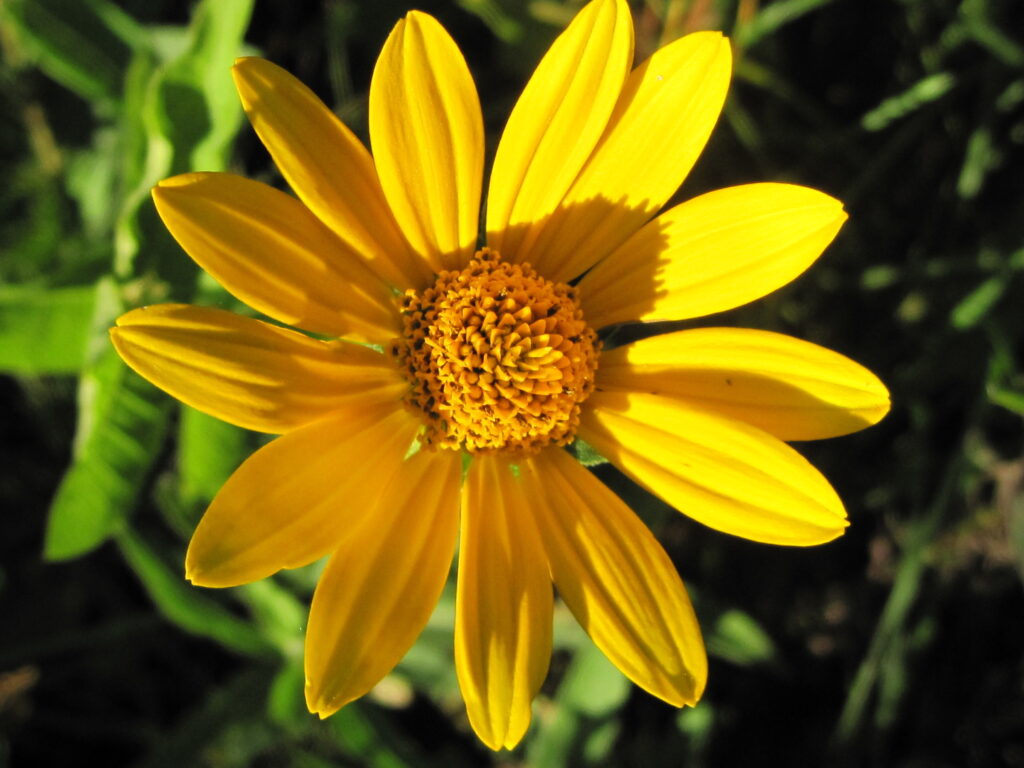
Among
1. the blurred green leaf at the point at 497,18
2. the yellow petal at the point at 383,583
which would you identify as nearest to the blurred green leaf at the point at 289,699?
the yellow petal at the point at 383,583

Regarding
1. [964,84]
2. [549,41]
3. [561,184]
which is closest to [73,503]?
[561,184]

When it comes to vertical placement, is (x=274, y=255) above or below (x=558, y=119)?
below

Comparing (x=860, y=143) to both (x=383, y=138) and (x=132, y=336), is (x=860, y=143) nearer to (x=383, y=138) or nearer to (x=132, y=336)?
(x=383, y=138)

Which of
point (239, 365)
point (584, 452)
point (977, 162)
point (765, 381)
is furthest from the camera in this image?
point (977, 162)

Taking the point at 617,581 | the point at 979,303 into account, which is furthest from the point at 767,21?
the point at 617,581

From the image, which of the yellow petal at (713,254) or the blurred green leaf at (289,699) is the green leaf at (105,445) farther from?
the yellow petal at (713,254)

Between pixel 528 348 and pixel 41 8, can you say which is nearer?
pixel 528 348

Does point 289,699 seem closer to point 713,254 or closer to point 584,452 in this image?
point 584,452
